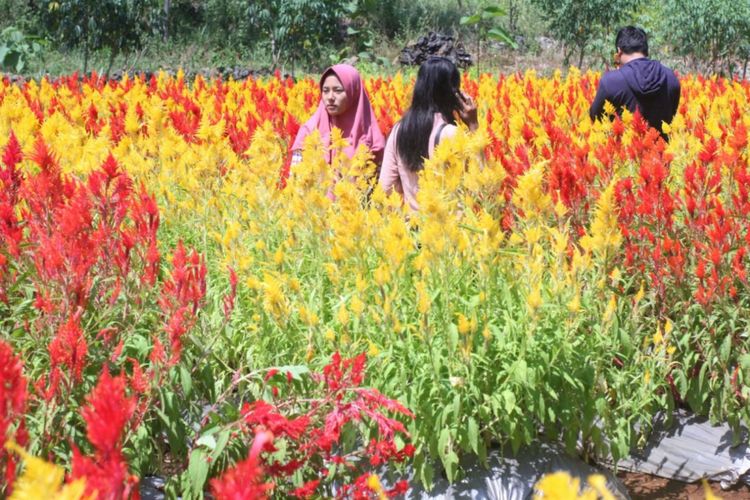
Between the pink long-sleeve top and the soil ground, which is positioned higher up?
the pink long-sleeve top

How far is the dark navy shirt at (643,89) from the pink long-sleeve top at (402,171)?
1.70m

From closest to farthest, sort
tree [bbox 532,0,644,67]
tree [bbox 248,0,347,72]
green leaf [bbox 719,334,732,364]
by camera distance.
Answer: green leaf [bbox 719,334,732,364] → tree [bbox 248,0,347,72] → tree [bbox 532,0,644,67]

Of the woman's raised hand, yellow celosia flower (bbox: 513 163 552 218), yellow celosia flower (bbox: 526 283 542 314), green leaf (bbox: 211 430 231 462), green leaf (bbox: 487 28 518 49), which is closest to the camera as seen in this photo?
green leaf (bbox: 211 430 231 462)

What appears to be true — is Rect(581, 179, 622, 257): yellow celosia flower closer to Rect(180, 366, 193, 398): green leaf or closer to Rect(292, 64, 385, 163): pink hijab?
Rect(180, 366, 193, 398): green leaf

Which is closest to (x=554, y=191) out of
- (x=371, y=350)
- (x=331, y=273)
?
(x=331, y=273)

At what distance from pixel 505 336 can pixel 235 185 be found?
1541 mm

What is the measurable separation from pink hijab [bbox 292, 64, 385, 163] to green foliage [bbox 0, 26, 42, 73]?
13.4 m

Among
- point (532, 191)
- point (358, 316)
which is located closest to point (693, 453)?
point (532, 191)

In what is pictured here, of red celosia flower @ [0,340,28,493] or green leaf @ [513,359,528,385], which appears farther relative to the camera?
green leaf @ [513,359,528,385]

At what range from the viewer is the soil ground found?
372 cm

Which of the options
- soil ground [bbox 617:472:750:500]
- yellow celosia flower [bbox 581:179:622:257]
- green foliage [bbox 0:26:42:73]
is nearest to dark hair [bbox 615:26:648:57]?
soil ground [bbox 617:472:750:500]

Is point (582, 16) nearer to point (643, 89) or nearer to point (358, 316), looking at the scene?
point (643, 89)

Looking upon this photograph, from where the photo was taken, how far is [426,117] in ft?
15.2

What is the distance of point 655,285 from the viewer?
3.71 m
